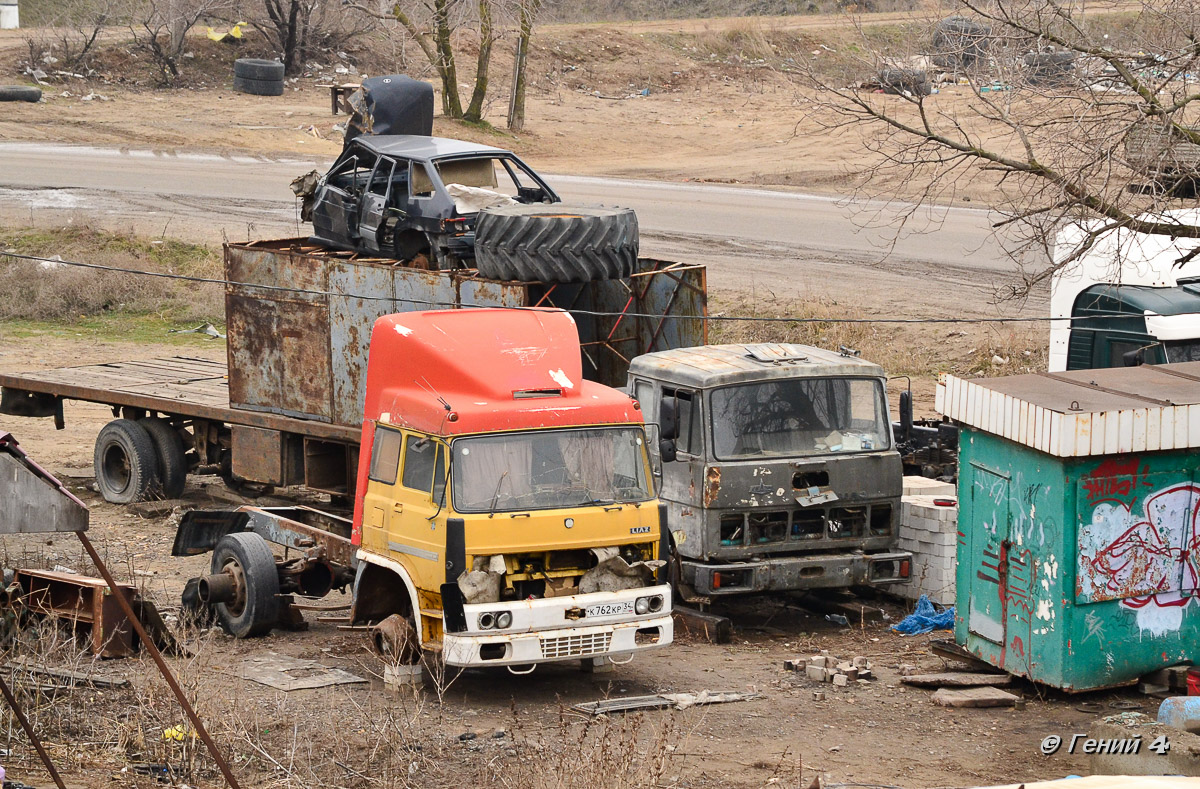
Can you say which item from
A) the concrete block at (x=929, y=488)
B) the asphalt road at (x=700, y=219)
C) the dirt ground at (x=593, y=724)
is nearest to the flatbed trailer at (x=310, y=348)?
the concrete block at (x=929, y=488)

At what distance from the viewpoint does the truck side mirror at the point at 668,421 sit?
10961 mm

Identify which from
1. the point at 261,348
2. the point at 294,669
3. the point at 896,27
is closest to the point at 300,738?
the point at 294,669

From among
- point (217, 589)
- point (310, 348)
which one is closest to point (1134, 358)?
point (310, 348)

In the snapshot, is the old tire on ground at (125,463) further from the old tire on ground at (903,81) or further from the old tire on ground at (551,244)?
the old tire on ground at (903,81)

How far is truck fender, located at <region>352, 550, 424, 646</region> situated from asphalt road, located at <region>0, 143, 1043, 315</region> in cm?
1192

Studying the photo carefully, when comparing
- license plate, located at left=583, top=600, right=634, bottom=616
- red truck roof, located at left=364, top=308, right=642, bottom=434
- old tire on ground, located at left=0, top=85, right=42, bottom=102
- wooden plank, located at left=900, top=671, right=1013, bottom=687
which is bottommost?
wooden plank, located at left=900, top=671, right=1013, bottom=687

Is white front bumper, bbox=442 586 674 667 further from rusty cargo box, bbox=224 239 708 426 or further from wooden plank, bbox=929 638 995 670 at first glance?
rusty cargo box, bbox=224 239 708 426

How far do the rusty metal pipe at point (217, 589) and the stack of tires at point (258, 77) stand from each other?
30.7m

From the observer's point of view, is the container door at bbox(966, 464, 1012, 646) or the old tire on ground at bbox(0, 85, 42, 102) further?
the old tire on ground at bbox(0, 85, 42, 102)

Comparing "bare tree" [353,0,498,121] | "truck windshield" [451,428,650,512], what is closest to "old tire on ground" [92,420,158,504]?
"truck windshield" [451,428,650,512]

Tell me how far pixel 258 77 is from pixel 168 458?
2587 centimetres

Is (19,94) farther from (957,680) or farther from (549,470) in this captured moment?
(957,680)

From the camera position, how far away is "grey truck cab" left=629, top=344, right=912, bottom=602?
35.8 ft

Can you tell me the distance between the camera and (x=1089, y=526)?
29.5 feet
